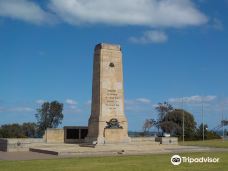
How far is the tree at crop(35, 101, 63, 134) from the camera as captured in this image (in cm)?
5934

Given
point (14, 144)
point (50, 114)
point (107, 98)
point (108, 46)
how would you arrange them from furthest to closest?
point (50, 114), point (108, 46), point (107, 98), point (14, 144)

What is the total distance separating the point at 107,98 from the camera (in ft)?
114

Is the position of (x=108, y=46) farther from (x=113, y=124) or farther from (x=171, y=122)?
(x=171, y=122)

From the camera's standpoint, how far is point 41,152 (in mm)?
27188

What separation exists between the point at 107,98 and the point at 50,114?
26521mm

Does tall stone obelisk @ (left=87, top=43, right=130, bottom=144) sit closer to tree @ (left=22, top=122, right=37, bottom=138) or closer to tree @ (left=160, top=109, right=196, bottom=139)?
tree @ (left=22, top=122, right=37, bottom=138)

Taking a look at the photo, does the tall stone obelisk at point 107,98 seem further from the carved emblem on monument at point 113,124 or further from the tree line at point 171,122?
the tree line at point 171,122

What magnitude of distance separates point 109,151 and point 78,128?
11795 mm

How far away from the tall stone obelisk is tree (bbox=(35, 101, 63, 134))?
80.9ft

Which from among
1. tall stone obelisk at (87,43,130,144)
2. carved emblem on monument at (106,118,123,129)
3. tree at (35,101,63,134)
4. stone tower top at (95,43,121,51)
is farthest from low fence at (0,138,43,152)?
tree at (35,101,63,134)

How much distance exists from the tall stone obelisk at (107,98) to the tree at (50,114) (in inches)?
971

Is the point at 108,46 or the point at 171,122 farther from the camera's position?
the point at 171,122

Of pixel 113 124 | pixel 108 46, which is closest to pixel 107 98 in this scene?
pixel 113 124

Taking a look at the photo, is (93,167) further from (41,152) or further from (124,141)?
(124,141)
